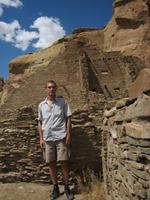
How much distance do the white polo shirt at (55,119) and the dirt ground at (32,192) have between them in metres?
1.10

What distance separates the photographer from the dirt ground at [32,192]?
21.5 feet

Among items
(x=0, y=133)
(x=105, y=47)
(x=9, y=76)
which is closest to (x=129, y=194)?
(x=0, y=133)

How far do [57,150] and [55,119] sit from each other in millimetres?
533

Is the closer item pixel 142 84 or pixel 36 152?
pixel 142 84

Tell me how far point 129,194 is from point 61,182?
3475 mm

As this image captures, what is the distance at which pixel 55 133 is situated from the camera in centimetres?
660

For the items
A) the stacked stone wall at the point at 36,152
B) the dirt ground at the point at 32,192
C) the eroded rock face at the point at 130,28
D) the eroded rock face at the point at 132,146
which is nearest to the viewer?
the eroded rock face at the point at 132,146

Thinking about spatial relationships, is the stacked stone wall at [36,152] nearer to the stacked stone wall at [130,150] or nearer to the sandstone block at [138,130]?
the stacked stone wall at [130,150]

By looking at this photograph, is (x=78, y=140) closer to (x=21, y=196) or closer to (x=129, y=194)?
(x=21, y=196)

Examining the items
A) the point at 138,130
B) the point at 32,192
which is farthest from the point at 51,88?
the point at 138,130

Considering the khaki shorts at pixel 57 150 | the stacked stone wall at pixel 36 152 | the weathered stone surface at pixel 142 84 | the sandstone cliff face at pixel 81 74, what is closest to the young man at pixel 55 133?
the khaki shorts at pixel 57 150

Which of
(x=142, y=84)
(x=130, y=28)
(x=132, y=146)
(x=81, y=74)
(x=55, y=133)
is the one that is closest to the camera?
(x=142, y=84)

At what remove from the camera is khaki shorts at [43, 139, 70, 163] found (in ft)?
21.5

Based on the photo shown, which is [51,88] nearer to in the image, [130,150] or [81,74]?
[130,150]
